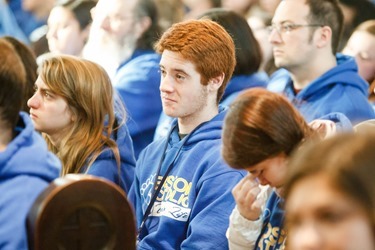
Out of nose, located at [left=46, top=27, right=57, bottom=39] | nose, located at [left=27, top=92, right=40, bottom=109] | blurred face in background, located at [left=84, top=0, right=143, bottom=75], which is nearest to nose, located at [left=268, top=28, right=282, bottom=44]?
blurred face in background, located at [left=84, top=0, right=143, bottom=75]

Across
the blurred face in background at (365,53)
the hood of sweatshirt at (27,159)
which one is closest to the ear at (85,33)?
the blurred face in background at (365,53)

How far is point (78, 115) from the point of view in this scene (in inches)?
137

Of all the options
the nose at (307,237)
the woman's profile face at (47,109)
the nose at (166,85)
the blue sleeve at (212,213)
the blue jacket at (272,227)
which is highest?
the nose at (307,237)

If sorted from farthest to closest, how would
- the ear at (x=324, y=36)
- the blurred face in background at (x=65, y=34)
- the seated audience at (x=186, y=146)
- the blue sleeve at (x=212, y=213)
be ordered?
the blurred face in background at (x=65, y=34) → the ear at (x=324, y=36) → the seated audience at (x=186, y=146) → the blue sleeve at (x=212, y=213)

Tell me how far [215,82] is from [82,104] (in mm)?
575

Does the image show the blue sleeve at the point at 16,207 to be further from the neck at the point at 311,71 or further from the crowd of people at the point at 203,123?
the neck at the point at 311,71

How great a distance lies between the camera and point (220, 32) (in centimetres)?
317

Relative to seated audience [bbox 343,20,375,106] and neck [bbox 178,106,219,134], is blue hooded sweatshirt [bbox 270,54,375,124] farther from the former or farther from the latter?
neck [bbox 178,106,219,134]

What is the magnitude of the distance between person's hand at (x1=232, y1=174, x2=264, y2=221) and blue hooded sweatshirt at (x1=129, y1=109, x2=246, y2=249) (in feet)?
1.43

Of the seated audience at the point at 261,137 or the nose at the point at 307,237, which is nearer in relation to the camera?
the nose at the point at 307,237

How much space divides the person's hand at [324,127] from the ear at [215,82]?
79 cm

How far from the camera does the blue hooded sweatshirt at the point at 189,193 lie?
113 inches

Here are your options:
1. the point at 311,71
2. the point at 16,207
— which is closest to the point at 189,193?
the point at 16,207

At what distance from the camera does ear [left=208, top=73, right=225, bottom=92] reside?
3189 mm
